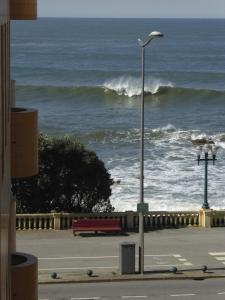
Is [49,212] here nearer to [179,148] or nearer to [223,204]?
[223,204]

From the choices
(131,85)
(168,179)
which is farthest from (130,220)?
(131,85)

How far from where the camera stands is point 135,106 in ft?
312

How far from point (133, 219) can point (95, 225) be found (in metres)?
1.54

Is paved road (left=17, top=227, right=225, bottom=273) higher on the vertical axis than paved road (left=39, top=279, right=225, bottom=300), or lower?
higher

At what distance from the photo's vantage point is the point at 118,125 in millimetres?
77250

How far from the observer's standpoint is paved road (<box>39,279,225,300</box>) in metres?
22.4

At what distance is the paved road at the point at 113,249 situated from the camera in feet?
83.0

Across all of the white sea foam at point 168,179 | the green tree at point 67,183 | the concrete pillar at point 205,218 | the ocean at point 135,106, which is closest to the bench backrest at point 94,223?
the concrete pillar at point 205,218

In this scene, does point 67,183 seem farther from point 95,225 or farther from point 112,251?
point 112,251

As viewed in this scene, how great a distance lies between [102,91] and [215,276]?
8362 centimetres

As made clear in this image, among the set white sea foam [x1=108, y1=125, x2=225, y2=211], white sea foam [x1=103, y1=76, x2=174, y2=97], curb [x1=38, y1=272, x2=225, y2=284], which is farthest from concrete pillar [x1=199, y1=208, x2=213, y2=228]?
white sea foam [x1=103, y1=76, x2=174, y2=97]

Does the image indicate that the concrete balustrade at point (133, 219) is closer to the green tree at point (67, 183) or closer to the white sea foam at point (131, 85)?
the green tree at point (67, 183)

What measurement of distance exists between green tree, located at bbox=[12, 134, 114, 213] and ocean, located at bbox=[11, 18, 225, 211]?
9192 millimetres

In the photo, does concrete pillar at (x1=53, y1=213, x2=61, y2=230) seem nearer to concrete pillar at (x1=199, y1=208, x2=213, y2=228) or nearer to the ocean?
concrete pillar at (x1=199, y1=208, x2=213, y2=228)
